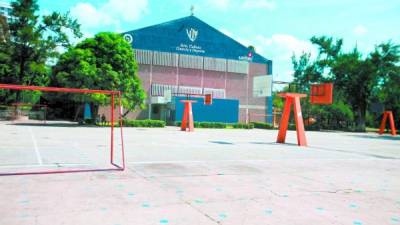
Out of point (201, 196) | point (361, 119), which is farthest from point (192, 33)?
point (201, 196)

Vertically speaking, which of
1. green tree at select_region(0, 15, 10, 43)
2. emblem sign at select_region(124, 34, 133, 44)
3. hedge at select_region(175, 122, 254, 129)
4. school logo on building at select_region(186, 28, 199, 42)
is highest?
school logo on building at select_region(186, 28, 199, 42)

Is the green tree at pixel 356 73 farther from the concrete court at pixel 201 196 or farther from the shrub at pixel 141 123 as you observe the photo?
the concrete court at pixel 201 196

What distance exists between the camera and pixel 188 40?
171 ft

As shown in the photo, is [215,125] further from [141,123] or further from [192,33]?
[192,33]

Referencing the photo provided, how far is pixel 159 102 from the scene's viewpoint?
156 feet

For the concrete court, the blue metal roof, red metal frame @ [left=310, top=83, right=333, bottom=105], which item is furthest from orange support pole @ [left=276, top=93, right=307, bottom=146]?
the blue metal roof

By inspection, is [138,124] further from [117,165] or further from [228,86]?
[117,165]

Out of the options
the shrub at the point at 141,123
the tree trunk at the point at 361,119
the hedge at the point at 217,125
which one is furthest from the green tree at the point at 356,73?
the shrub at the point at 141,123

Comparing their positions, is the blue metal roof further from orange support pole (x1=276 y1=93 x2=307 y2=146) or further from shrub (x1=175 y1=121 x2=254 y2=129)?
orange support pole (x1=276 y1=93 x2=307 y2=146)

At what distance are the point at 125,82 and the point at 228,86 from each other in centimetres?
2400

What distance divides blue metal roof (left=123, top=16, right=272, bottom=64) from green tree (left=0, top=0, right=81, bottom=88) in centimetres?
781

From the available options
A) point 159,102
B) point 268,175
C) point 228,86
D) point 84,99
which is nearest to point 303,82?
point 228,86

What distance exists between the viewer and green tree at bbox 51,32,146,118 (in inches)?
1234

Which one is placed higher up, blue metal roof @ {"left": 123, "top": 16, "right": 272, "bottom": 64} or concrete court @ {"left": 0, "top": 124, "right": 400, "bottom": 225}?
blue metal roof @ {"left": 123, "top": 16, "right": 272, "bottom": 64}
